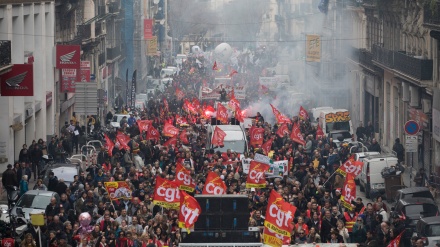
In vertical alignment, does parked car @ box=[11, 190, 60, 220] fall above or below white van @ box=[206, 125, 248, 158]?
below

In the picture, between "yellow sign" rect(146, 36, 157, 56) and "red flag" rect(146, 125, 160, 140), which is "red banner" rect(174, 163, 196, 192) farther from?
"yellow sign" rect(146, 36, 157, 56)

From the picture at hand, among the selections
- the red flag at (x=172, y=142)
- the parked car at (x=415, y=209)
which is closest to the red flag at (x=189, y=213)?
the parked car at (x=415, y=209)

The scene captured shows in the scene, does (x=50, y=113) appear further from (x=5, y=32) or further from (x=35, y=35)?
(x=5, y=32)

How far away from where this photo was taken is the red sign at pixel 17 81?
36812mm

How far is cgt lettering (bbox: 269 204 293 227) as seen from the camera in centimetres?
2353

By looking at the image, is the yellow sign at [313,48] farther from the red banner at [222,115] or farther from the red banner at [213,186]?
the red banner at [213,186]

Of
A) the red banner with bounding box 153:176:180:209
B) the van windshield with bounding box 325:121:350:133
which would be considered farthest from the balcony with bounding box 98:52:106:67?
the red banner with bounding box 153:176:180:209

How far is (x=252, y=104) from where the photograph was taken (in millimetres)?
64188

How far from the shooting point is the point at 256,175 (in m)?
30.5

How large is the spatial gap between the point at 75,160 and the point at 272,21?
464 ft

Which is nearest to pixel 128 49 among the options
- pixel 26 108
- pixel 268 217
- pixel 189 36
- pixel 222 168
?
pixel 26 108

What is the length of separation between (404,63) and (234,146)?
32.1ft

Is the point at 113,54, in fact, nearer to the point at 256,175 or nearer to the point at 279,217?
the point at 256,175

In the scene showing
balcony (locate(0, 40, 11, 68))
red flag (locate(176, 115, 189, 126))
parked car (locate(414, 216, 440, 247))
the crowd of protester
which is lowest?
parked car (locate(414, 216, 440, 247))
